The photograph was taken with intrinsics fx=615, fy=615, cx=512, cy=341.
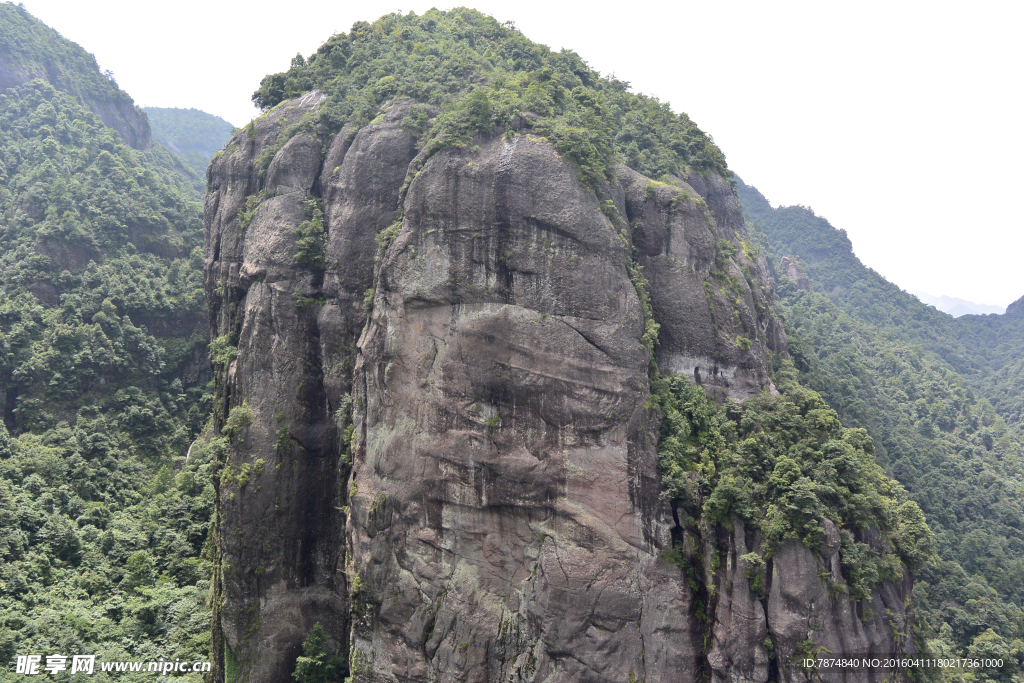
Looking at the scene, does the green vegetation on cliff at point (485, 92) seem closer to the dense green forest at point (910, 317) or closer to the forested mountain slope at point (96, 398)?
the forested mountain slope at point (96, 398)

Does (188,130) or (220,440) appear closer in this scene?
(220,440)

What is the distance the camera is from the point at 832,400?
3759cm

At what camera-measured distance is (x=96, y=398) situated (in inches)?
1414

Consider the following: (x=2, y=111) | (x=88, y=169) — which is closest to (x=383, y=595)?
(x=88, y=169)

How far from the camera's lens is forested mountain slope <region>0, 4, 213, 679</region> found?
87.0 feet

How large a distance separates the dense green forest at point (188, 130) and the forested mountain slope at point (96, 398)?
57.1 m

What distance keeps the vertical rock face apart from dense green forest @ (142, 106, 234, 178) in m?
92.4

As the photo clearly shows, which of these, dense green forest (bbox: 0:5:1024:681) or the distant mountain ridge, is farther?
the distant mountain ridge

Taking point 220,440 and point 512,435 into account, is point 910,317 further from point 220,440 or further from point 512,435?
point 220,440

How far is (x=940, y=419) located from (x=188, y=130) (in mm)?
123215

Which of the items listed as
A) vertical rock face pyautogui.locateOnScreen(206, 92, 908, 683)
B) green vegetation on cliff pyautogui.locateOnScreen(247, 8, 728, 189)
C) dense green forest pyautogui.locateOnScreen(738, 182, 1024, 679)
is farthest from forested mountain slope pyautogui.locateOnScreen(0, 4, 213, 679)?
dense green forest pyautogui.locateOnScreen(738, 182, 1024, 679)

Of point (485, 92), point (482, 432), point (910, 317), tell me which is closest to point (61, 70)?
point (485, 92)

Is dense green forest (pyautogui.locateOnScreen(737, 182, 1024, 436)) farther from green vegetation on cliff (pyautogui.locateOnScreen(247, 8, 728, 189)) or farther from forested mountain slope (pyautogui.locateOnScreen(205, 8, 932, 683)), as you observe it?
forested mountain slope (pyautogui.locateOnScreen(205, 8, 932, 683))

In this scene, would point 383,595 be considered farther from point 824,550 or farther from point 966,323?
point 966,323
